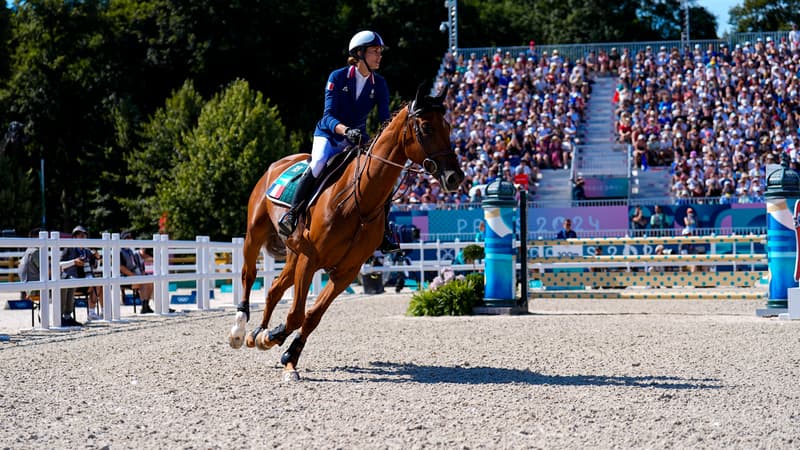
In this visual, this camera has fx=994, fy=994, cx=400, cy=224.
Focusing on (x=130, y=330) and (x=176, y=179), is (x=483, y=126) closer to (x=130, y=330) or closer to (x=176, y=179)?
(x=176, y=179)

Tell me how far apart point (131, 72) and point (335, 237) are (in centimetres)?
4771

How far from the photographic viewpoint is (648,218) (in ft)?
93.0

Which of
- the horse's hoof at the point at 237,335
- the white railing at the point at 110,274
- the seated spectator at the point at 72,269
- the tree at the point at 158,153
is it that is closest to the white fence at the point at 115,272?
the white railing at the point at 110,274

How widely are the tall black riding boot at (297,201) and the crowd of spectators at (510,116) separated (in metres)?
21.1

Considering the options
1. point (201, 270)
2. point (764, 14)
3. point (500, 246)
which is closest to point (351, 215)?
point (500, 246)

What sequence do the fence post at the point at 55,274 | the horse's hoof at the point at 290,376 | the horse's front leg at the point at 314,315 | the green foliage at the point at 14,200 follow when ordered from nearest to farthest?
the horse's hoof at the point at 290,376
the horse's front leg at the point at 314,315
the fence post at the point at 55,274
the green foliage at the point at 14,200

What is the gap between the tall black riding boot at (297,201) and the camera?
29.8ft

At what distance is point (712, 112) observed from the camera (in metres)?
35.1

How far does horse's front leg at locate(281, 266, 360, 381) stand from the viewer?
8.46 m

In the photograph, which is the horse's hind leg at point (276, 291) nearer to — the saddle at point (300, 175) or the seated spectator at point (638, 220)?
the saddle at point (300, 175)

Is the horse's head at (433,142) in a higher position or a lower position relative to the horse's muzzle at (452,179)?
higher

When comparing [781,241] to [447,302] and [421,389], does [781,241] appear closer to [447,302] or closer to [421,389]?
[447,302]

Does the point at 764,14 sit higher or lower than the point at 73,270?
higher

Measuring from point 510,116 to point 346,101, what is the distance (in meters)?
28.3
